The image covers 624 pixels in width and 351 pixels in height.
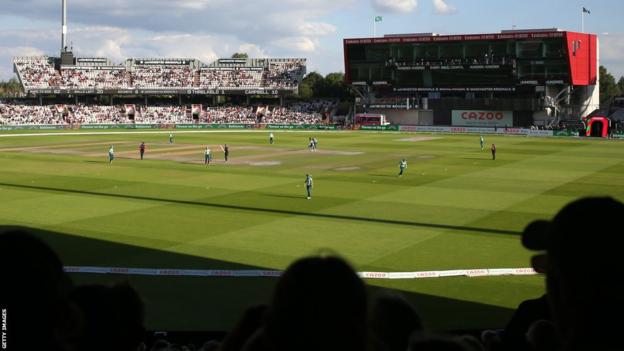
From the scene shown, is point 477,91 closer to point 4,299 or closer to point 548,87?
point 548,87

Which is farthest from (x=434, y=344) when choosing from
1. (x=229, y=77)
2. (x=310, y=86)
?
(x=310, y=86)

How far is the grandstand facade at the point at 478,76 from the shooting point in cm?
9481

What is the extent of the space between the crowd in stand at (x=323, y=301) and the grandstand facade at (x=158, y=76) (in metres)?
123

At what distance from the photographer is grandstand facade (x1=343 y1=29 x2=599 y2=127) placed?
94.8 metres

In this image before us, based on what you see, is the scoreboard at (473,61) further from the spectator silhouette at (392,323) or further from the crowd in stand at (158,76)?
the spectator silhouette at (392,323)

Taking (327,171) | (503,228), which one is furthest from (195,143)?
(503,228)

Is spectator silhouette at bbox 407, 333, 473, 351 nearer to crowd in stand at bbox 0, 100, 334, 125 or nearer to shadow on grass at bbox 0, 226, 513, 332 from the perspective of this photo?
shadow on grass at bbox 0, 226, 513, 332

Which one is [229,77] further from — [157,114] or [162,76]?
[157,114]

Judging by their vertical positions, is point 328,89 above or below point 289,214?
above

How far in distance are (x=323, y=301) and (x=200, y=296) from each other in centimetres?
1492

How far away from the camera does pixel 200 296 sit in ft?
55.3

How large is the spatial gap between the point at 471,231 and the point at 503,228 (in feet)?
4.92

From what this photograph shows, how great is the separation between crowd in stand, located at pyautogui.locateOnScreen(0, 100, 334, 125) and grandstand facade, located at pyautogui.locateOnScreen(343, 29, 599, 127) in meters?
13.9

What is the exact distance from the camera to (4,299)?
2.72 metres
